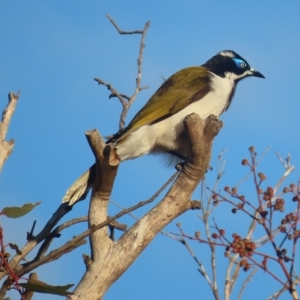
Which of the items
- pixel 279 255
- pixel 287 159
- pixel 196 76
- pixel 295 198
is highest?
pixel 196 76

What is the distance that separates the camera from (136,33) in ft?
17.1

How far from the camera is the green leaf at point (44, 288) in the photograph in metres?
3.15

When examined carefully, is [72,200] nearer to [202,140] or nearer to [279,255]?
[202,140]

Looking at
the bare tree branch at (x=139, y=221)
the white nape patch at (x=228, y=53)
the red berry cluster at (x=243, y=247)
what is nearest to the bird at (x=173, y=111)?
the white nape patch at (x=228, y=53)

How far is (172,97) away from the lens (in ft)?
19.9

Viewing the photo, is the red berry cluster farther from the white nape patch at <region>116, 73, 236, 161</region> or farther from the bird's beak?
the bird's beak

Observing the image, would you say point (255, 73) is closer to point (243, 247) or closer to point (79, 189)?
point (79, 189)

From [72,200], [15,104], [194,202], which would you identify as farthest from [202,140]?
[15,104]

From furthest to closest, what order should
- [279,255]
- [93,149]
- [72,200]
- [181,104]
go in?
1. [181,104]
2. [72,200]
3. [93,149]
4. [279,255]

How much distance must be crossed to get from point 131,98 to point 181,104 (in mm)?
1011

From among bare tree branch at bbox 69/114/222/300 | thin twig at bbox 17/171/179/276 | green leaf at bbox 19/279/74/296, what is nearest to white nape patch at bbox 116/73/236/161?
bare tree branch at bbox 69/114/222/300

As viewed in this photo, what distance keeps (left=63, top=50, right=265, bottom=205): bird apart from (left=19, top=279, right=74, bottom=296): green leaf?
2.18 metres

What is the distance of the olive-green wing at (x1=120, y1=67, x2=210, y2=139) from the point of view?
5.88 m

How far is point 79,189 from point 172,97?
210 centimetres
